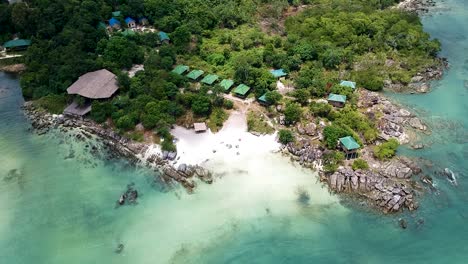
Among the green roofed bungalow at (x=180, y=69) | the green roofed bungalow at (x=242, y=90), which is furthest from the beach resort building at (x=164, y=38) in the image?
the green roofed bungalow at (x=242, y=90)

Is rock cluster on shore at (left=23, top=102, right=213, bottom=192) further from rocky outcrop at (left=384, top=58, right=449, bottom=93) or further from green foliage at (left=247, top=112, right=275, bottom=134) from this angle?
rocky outcrop at (left=384, top=58, right=449, bottom=93)

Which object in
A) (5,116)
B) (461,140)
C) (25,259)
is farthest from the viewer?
(5,116)

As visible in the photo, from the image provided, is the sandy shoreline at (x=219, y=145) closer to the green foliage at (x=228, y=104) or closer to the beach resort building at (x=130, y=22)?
the green foliage at (x=228, y=104)

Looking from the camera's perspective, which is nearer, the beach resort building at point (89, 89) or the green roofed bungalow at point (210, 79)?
the beach resort building at point (89, 89)

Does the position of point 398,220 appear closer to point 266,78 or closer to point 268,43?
point 266,78

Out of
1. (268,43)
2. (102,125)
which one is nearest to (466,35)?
(268,43)

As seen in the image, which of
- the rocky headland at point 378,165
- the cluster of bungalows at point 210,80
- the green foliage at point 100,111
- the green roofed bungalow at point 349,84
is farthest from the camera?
the green roofed bungalow at point 349,84

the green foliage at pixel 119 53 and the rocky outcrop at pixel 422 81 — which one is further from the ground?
the green foliage at pixel 119 53
